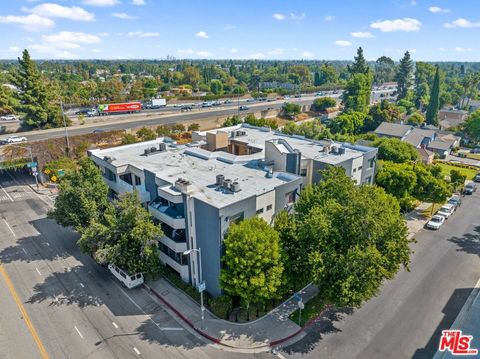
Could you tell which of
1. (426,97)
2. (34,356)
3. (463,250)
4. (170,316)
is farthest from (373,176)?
(426,97)

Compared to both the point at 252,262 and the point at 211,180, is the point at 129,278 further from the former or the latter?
the point at 252,262

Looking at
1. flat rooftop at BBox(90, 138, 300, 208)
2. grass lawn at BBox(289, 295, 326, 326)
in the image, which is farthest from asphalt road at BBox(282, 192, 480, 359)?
flat rooftop at BBox(90, 138, 300, 208)

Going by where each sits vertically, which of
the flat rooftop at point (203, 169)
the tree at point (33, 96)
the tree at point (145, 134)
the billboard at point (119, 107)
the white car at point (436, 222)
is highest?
the tree at point (33, 96)

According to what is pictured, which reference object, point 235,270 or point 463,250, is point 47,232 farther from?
point 463,250

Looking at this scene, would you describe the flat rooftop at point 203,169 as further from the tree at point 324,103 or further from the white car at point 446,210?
the tree at point 324,103

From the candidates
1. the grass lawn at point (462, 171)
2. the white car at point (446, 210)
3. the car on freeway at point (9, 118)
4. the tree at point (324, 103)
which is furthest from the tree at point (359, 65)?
the car on freeway at point (9, 118)

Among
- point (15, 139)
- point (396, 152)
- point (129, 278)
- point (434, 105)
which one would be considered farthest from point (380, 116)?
point (15, 139)

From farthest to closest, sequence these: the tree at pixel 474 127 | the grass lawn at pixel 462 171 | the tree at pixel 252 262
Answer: the tree at pixel 474 127 → the grass lawn at pixel 462 171 → the tree at pixel 252 262

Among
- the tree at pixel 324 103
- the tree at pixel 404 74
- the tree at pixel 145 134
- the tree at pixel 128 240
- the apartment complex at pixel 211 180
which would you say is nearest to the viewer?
the apartment complex at pixel 211 180
